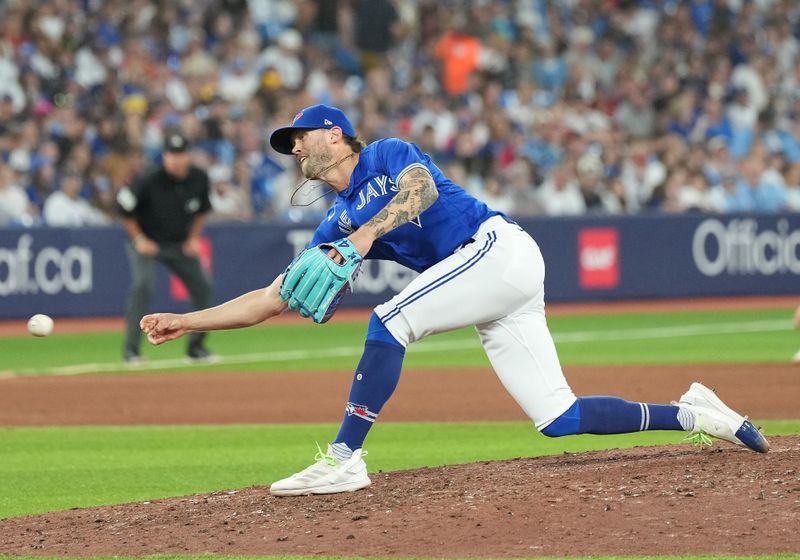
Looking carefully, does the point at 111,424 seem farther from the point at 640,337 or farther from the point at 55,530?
the point at 640,337

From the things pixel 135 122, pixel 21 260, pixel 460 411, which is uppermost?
pixel 135 122

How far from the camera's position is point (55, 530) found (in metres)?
6.25

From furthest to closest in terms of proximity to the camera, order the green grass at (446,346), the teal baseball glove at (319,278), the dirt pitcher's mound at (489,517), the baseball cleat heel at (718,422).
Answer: the green grass at (446,346)
the baseball cleat heel at (718,422)
the teal baseball glove at (319,278)
the dirt pitcher's mound at (489,517)

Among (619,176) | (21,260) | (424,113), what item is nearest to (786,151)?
(619,176)

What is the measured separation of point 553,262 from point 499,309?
579 inches

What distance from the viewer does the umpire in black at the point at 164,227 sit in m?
14.7

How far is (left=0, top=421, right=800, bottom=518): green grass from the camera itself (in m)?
7.81

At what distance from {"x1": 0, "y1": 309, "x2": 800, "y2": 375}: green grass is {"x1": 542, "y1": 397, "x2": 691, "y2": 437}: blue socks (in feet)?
24.8

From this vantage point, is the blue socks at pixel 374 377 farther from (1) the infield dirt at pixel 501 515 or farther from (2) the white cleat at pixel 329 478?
(1) the infield dirt at pixel 501 515

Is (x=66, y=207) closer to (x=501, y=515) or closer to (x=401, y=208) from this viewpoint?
(x=401, y=208)

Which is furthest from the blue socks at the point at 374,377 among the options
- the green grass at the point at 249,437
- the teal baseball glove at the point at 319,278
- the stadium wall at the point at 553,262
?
the stadium wall at the point at 553,262

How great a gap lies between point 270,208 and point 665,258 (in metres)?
6.03

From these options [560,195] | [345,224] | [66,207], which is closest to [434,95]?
[560,195]

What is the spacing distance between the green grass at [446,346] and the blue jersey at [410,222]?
7.91 meters
